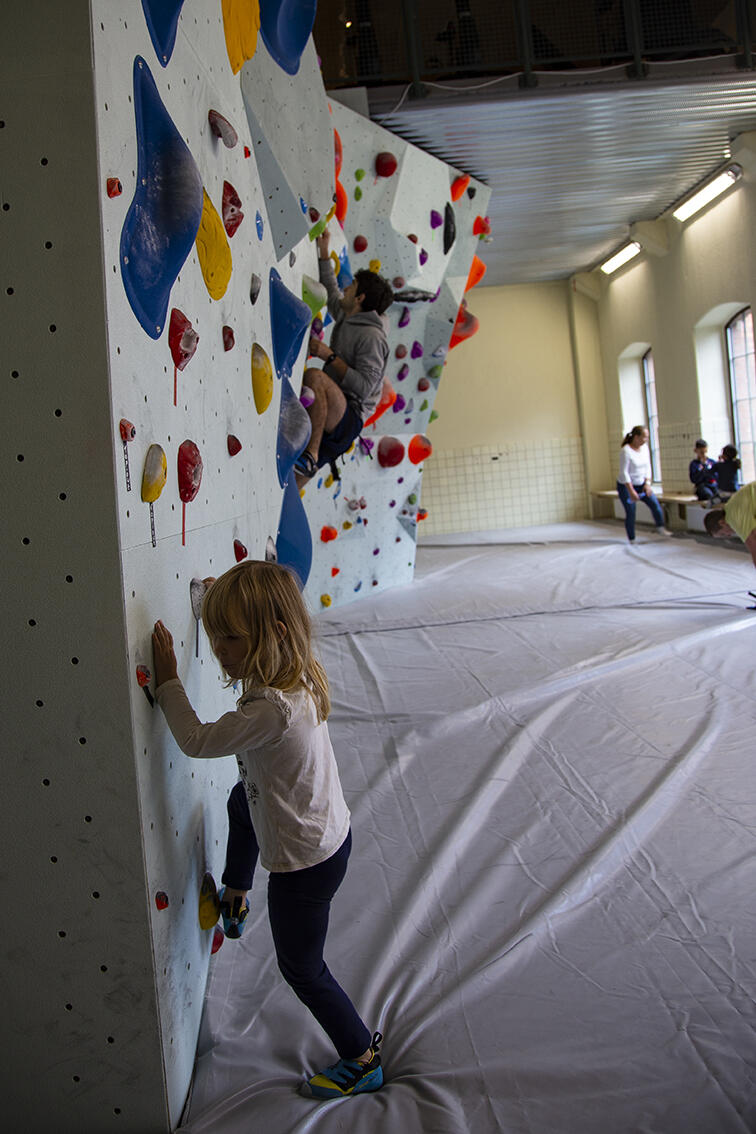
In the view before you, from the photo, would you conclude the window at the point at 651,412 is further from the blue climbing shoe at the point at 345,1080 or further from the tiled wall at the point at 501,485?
the blue climbing shoe at the point at 345,1080

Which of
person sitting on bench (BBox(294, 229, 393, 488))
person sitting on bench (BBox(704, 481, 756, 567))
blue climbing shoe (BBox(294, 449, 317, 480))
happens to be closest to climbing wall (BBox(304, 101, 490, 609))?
person sitting on bench (BBox(294, 229, 393, 488))

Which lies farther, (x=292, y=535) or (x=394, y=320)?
(x=394, y=320)

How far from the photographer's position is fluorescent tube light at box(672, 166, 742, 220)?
7984 millimetres

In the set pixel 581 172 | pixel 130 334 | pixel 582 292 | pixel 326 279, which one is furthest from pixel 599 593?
pixel 582 292

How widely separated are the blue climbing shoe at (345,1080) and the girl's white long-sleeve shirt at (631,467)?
8339mm

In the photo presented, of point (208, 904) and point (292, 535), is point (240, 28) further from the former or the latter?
point (208, 904)

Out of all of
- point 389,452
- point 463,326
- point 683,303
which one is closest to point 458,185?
point 463,326

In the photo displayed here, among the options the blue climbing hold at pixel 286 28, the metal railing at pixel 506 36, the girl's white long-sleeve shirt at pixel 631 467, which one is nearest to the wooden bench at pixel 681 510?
the girl's white long-sleeve shirt at pixel 631 467

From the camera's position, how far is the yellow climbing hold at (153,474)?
147cm

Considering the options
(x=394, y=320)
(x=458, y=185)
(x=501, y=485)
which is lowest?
(x=501, y=485)

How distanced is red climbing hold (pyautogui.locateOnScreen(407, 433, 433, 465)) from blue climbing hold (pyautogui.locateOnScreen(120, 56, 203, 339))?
5451 millimetres

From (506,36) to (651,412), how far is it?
646 centimetres

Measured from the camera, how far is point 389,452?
6816mm

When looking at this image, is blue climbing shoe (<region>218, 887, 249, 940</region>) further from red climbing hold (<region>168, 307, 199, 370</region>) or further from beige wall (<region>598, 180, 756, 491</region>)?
beige wall (<region>598, 180, 756, 491</region>)
